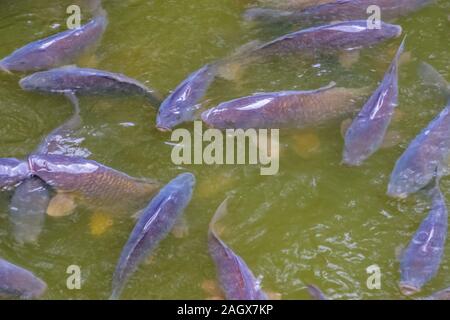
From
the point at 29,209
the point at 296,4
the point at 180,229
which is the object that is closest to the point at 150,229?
the point at 180,229

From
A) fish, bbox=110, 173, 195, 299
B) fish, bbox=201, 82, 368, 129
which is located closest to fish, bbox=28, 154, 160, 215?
fish, bbox=110, 173, 195, 299

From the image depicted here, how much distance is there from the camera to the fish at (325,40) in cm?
419

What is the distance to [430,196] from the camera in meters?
3.40

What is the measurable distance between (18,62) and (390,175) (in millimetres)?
2623

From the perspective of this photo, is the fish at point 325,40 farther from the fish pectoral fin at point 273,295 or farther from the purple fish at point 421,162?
the fish pectoral fin at point 273,295

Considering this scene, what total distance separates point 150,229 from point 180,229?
0.24 m

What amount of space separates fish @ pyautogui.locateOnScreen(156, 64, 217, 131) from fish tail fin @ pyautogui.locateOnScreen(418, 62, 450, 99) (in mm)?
1439

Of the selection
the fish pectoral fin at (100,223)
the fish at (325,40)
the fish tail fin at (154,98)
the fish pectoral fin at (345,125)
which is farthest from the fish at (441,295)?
the fish tail fin at (154,98)

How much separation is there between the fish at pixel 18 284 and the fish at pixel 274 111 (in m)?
1.37

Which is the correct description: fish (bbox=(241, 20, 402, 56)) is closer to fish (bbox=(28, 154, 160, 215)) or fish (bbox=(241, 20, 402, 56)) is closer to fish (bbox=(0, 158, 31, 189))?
fish (bbox=(28, 154, 160, 215))

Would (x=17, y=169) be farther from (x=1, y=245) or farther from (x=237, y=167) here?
(x=237, y=167)

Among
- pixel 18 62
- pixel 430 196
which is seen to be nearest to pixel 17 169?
pixel 18 62

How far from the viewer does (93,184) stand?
347cm

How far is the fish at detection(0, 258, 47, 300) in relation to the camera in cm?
307
